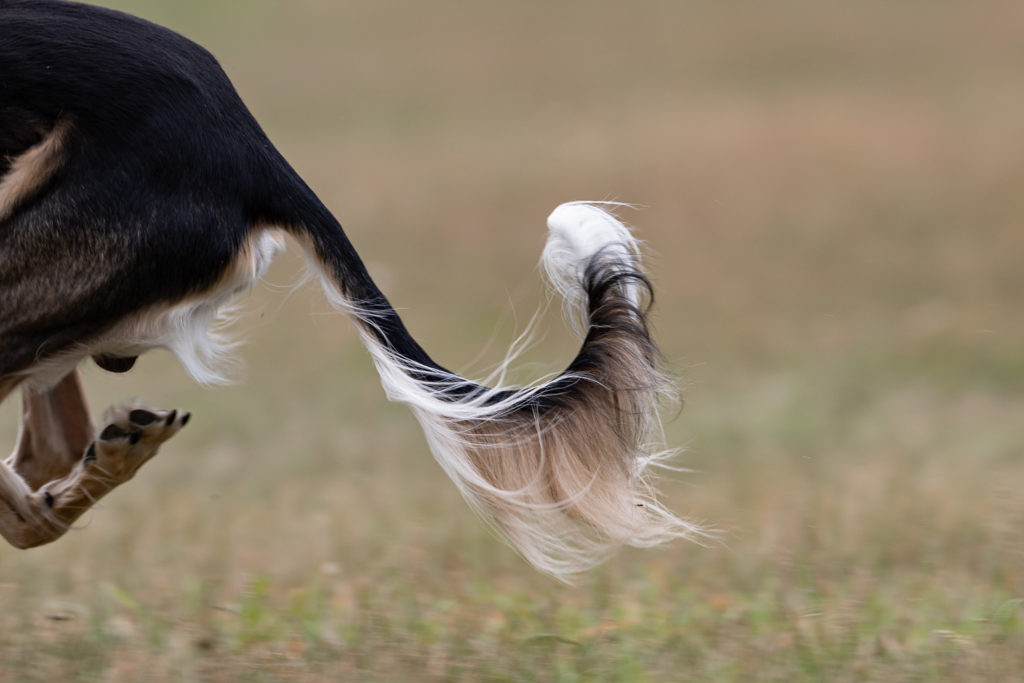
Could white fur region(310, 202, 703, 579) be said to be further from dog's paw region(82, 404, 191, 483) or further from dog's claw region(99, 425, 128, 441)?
dog's claw region(99, 425, 128, 441)

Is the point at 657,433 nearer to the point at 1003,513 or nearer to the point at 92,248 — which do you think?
the point at 92,248

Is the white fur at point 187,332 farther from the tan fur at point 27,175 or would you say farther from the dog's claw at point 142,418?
the tan fur at point 27,175

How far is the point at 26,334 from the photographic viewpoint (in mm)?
3934

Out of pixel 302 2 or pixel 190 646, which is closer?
pixel 190 646

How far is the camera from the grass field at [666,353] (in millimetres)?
4539

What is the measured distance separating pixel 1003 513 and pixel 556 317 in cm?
689

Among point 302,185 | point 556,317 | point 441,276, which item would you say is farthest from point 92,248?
point 441,276

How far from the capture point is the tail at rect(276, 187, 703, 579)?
161 inches

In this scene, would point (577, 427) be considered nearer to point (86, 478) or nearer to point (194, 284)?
point (194, 284)

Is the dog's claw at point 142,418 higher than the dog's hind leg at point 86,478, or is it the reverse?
the dog's claw at point 142,418

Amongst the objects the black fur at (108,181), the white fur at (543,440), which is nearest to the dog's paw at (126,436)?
the black fur at (108,181)

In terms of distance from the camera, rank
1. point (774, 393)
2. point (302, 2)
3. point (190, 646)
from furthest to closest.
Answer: point (302, 2) → point (774, 393) → point (190, 646)

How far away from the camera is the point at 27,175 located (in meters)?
3.86

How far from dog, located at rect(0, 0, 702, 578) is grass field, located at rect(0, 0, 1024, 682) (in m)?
0.33
